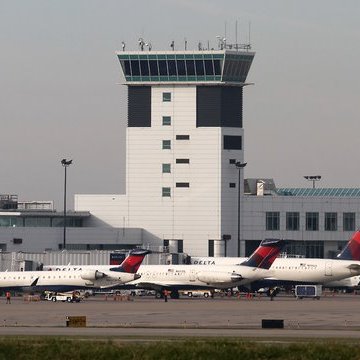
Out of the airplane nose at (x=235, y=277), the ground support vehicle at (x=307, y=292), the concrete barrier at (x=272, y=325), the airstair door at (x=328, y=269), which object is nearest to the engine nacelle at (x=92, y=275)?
the airplane nose at (x=235, y=277)

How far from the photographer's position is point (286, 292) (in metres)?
179

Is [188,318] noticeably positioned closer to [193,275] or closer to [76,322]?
[76,322]

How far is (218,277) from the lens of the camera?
15662 centimetres

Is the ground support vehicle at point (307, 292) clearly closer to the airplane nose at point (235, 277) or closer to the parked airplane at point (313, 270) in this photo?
the parked airplane at point (313, 270)

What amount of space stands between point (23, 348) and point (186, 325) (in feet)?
101

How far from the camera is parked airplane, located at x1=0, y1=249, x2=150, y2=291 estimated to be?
15400 cm

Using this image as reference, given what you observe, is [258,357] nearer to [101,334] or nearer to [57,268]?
[101,334]

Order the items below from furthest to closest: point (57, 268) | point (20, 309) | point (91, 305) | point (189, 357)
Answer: point (57, 268)
point (91, 305)
point (20, 309)
point (189, 357)

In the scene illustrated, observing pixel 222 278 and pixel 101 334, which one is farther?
pixel 222 278

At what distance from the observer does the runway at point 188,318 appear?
3231 inches

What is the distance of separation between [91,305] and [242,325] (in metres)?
43.1

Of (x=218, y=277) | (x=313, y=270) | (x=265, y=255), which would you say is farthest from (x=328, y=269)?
(x=218, y=277)

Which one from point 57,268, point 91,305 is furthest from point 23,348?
point 57,268

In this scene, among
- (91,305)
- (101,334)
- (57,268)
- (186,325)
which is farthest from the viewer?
(57,268)
